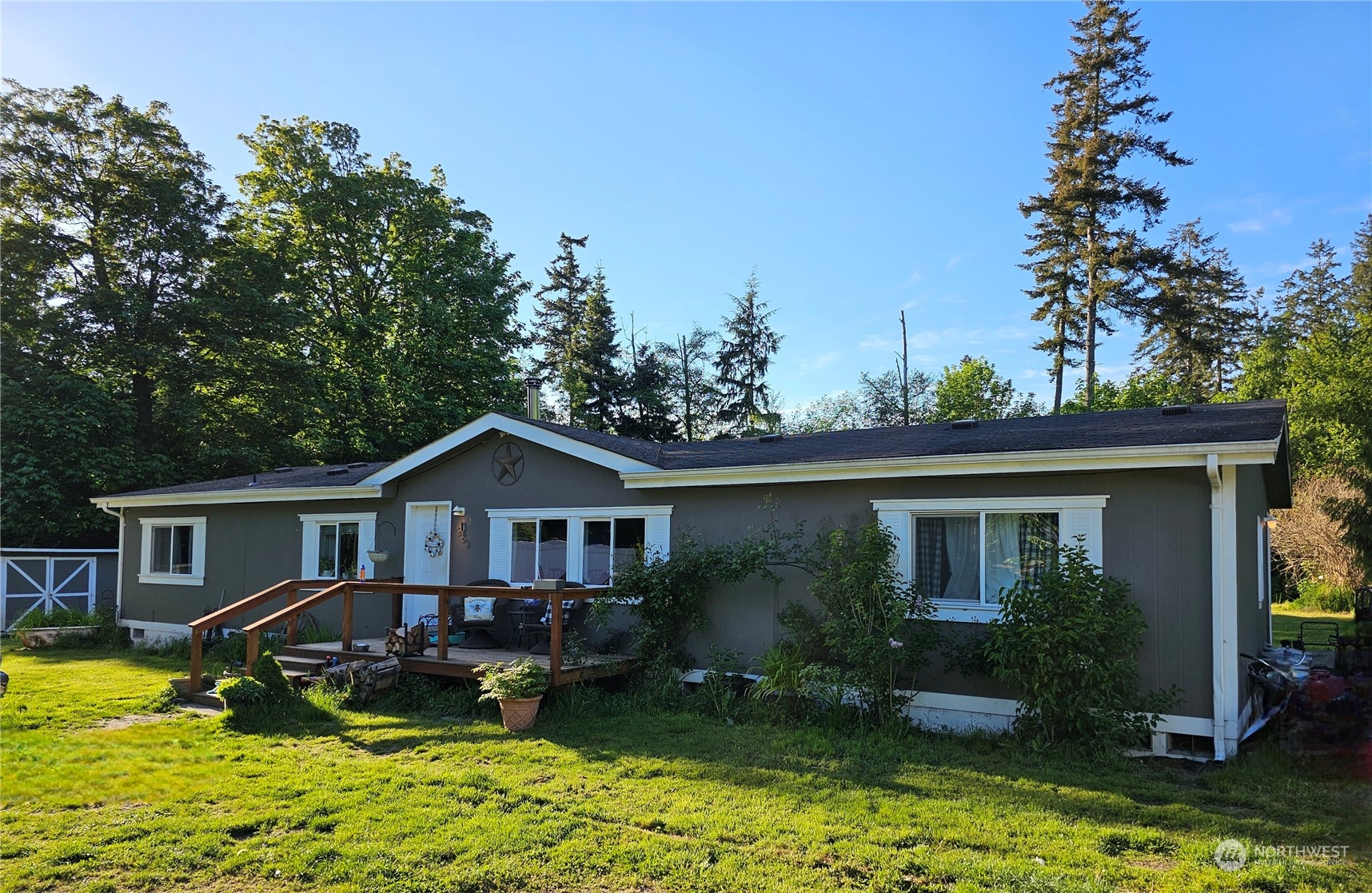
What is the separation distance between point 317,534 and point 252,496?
57.0 inches

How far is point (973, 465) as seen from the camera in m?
8.33

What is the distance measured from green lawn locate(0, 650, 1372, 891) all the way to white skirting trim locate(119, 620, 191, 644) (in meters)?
7.25

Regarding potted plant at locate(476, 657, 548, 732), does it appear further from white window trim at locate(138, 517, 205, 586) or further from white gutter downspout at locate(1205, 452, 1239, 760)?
white window trim at locate(138, 517, 205, 586)

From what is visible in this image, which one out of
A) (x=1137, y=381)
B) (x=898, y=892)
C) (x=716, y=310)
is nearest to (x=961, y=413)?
(x=1137, y=381)

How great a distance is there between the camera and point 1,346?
67.2 feet

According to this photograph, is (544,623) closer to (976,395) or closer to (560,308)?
(976,395)

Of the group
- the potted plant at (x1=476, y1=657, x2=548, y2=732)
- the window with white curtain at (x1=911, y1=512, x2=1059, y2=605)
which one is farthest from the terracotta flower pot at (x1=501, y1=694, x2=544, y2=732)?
the window with white curtain at (x1=911, y1=512, x2=1059, y2=605)

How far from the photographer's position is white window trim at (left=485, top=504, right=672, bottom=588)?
10445mm

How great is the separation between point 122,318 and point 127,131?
5.60 metres

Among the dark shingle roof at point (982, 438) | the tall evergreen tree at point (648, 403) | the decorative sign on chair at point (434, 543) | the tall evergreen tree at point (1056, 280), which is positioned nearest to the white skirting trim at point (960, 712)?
the dark shingle roof at point (982, 438)

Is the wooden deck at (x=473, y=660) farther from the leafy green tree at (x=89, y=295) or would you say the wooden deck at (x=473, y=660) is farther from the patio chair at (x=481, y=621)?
the leafy green tree at (x=89, y=295)

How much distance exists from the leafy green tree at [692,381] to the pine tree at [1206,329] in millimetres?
18433

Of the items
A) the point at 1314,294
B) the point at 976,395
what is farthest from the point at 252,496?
the point at 1314,294

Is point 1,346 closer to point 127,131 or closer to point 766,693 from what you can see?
point 127,131
